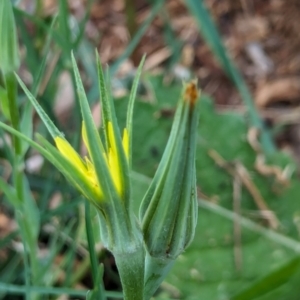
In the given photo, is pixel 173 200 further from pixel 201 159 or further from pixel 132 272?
pixel 201 159

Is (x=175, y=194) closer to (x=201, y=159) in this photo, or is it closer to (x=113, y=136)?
(x=113, y=136)

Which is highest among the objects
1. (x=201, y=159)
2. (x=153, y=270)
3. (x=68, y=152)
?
(x=68, y=152)

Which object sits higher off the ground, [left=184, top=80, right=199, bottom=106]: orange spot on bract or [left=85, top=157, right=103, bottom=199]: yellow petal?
[left=184, top=80, right=199, bottom=106]: orange spot on bract

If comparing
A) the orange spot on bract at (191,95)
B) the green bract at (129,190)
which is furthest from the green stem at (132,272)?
the orange spot on bract at (191,95)

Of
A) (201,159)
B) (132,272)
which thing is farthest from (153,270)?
(201,159)

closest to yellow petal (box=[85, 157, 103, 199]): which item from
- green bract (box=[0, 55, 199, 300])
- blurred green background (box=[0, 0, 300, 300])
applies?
green bract (box=[0, 55, 199, 300])

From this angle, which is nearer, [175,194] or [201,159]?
[175,194]

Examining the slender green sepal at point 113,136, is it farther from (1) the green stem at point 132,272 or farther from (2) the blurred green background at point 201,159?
(2) the blurred green background at point 201,159

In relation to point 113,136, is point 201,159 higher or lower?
lower

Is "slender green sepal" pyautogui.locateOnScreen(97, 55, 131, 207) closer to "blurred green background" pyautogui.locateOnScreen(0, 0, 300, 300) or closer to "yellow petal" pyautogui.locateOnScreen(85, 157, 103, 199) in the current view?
"yellow petal" pyautogui.locateOnScreen(85, 157, 103, 199)
